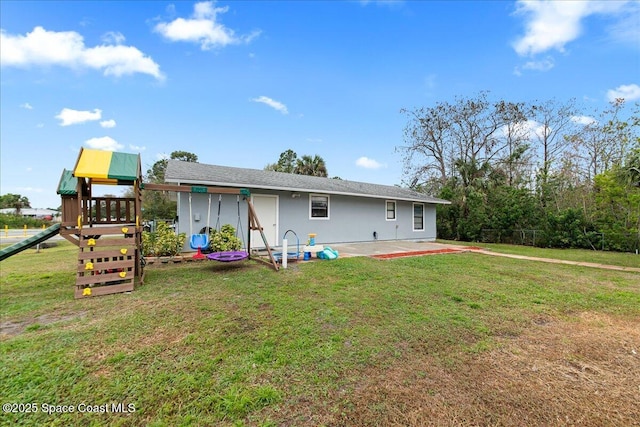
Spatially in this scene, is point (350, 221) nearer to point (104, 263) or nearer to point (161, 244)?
point (161, 244)

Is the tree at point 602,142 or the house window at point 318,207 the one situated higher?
the tree at point 602,142

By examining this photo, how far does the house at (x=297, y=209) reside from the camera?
28.5 feet

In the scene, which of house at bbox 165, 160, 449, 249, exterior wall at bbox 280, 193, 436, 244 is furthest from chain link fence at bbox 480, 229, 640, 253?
exterior wall at bbox 280, 193, 436, 244

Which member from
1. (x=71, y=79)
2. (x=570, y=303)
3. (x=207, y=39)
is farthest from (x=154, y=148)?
(x=570, y=303)

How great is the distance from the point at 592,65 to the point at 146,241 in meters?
19.6

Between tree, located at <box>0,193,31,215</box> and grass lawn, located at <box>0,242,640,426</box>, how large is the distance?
4904 centimetres

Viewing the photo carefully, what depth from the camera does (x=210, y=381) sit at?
2.27 meters

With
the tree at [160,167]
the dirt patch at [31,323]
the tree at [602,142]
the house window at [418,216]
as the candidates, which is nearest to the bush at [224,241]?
the dirt patch at [31,323]

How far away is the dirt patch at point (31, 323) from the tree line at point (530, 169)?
13.4 m

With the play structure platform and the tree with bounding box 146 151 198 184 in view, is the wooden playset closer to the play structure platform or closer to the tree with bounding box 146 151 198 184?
the play structure platform

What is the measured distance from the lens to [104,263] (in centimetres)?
498

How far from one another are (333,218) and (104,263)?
8.06 metres

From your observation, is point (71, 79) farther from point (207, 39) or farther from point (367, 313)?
point (367, 313)

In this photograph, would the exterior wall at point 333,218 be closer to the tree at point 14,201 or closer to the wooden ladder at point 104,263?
the wooden ladder at point 104,263
